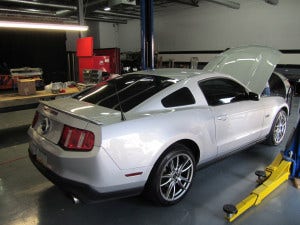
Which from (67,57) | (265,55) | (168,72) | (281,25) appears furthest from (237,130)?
(67,57)

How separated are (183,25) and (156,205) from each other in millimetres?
12890

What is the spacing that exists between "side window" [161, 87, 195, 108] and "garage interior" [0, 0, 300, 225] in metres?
0.98

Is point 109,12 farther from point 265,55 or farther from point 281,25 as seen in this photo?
point 265,55

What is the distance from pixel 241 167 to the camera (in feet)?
11.4

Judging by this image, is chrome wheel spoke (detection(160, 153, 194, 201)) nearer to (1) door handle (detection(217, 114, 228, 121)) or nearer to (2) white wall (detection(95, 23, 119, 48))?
(1) door handle (detection(217, 114, 228, 121))

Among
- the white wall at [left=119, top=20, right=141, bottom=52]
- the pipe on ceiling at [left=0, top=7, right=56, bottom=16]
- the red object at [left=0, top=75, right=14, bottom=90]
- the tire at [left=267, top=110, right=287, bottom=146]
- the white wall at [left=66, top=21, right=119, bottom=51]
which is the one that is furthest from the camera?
the white wall at [left=66, top=21, right=119, bottom=51]

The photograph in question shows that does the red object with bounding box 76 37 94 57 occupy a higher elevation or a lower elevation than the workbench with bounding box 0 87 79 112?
higher

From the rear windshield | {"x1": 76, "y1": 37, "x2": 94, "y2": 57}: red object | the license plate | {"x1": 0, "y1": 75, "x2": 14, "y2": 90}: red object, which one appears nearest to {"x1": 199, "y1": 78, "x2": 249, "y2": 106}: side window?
the rear windshield

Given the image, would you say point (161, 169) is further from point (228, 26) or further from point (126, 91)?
point (228, 26)

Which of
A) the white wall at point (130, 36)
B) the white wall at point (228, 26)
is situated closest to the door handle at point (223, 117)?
the white wall at point (228, 26)

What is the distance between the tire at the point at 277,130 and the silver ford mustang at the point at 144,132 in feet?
1.60

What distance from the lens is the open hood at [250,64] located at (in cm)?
400

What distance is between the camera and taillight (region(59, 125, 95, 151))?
2034mm

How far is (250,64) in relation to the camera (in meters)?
4.27
